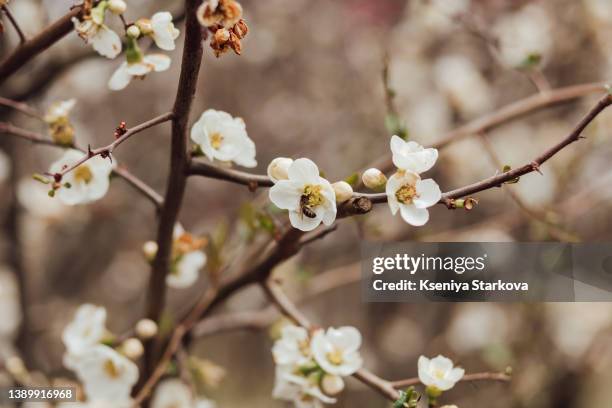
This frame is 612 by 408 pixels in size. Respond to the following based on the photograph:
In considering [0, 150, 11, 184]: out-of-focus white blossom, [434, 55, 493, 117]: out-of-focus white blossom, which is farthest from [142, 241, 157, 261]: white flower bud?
[434, 55, 493, 117]: out-of-focus white blossom

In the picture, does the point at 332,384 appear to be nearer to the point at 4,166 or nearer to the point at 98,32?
the point at 98,32

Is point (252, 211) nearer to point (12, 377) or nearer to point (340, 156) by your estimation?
point (12, 377)

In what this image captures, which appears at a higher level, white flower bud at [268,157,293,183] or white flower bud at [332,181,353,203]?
white flower bud at [268,157,293,183]

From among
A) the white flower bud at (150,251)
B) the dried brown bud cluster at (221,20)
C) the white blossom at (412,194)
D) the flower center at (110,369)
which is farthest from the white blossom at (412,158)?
the flower center at (110,369)

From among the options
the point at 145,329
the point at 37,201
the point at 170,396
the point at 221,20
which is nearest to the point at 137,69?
the point at 221,20

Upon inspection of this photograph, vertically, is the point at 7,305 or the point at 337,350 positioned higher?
the point at 7,305

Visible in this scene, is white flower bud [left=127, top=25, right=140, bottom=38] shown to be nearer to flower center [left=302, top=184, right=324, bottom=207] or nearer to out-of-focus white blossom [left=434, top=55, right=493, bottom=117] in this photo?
flower center [left=302, top=184, right=324, bottom=207]
